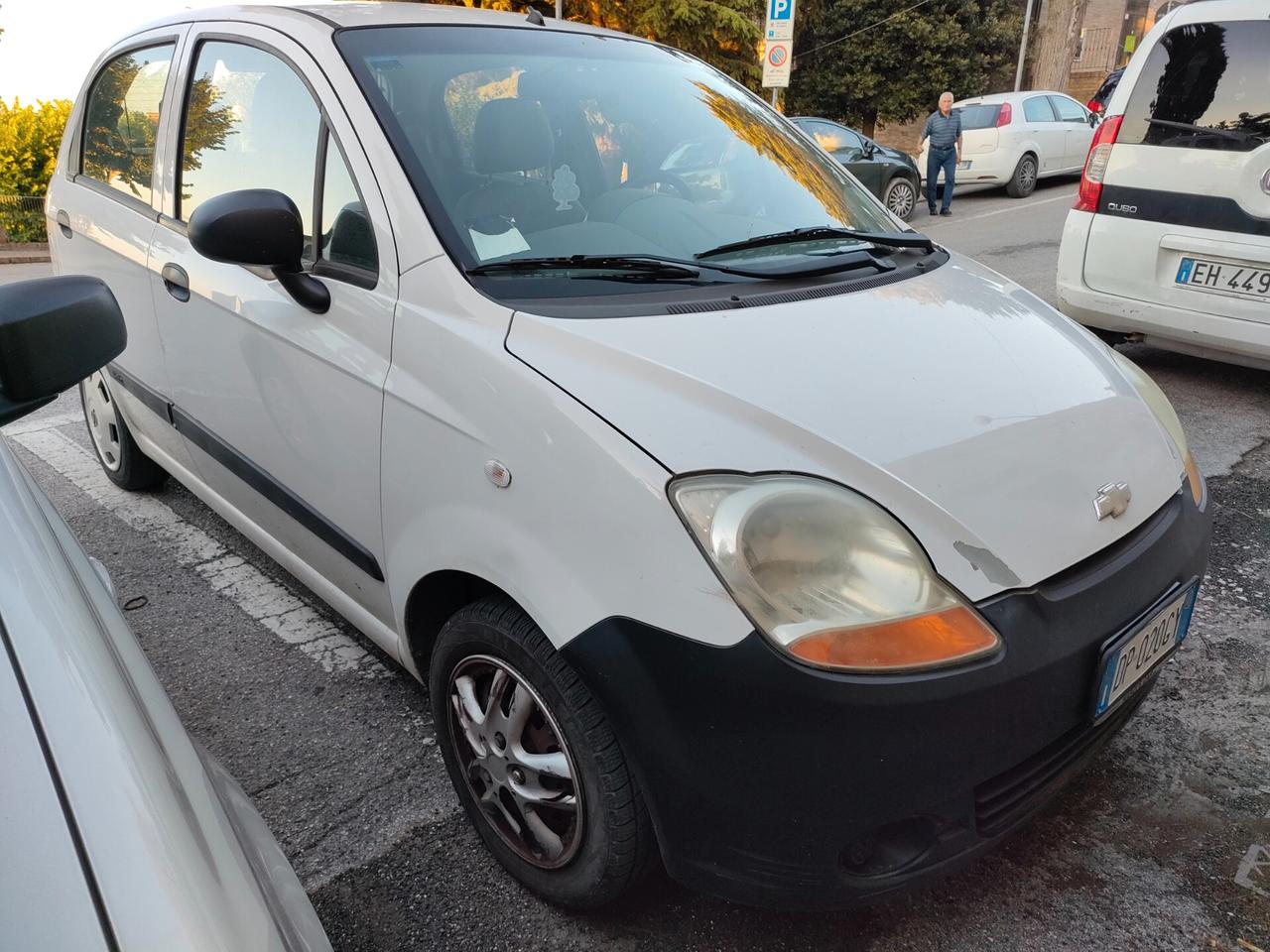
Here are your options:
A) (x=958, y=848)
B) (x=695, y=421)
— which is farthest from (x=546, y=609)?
(x=958, y=848)

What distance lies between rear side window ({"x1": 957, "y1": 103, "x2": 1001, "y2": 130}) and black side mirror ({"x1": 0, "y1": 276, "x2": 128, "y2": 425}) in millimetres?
13380

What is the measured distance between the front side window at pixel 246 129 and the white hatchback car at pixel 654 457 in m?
0.01

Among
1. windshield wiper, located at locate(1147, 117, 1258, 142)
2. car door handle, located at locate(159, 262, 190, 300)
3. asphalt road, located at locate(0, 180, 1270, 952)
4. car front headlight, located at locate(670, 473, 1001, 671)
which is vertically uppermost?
windshield wiper, located at locate(1147, 117, 1258, 142)

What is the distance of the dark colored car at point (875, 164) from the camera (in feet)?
36.1

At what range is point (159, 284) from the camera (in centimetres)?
273

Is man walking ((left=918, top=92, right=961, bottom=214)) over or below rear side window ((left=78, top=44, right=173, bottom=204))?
below

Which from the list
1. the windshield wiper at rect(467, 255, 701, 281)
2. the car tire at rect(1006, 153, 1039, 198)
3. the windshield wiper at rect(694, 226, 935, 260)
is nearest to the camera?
the windshield wiper at rect(467, 255, 701, 281)

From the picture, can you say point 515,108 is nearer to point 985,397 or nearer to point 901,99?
point 985,397

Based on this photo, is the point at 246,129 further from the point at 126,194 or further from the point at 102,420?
the point at 102,420

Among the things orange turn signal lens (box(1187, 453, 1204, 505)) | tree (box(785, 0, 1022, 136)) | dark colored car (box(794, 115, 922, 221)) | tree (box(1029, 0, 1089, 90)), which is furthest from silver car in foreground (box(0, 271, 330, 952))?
tree (box(1029, 0, 1089, 90))

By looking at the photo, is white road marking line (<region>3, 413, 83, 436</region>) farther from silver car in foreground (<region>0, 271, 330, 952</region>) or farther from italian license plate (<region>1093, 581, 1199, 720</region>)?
italian license plate (<region>1093, 581, 1199, 720</region>)

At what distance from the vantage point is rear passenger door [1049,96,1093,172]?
1379 centimetres

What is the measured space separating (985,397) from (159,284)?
2291mm

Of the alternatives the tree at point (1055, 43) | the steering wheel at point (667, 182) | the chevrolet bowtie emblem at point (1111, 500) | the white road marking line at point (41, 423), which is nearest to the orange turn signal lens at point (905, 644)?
the chevrolet bowtie emblem at point (1111, 500)
